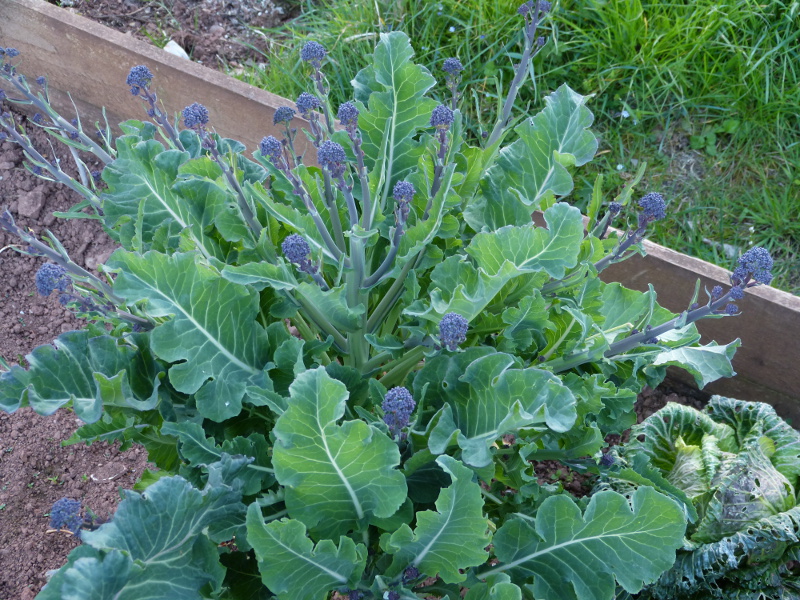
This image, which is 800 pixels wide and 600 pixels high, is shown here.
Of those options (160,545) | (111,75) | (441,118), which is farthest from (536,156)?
(111,75)

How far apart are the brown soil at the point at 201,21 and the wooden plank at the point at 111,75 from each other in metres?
0.39

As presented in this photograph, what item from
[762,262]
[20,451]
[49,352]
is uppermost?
[762,262]

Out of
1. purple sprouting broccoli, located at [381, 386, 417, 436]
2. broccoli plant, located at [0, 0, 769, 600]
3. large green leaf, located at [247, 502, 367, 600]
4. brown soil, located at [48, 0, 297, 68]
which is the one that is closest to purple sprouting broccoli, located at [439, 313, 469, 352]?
broccoli plant, located at [0, 0, 769, 600]

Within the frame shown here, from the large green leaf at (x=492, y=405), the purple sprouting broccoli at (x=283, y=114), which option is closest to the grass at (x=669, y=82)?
the purple sprouting broccoli at (x=283, y=114)

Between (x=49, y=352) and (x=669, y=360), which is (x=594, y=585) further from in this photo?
(x=49, y=352)

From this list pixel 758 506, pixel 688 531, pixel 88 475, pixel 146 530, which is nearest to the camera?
pixel 146 530

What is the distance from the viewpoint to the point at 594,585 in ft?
4.81

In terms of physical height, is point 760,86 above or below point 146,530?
above

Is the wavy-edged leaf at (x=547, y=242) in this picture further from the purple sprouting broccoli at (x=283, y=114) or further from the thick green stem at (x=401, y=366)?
the purple sprouting broccoli at (x=283, y=114)

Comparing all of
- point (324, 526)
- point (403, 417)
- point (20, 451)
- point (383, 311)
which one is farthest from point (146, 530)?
point (20, 451)

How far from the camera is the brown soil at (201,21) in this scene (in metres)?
3.37

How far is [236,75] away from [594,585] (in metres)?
2.59

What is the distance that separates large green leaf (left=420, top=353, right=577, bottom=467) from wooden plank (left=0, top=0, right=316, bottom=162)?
1.50 meters

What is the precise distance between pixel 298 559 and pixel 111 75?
2.37 metres
